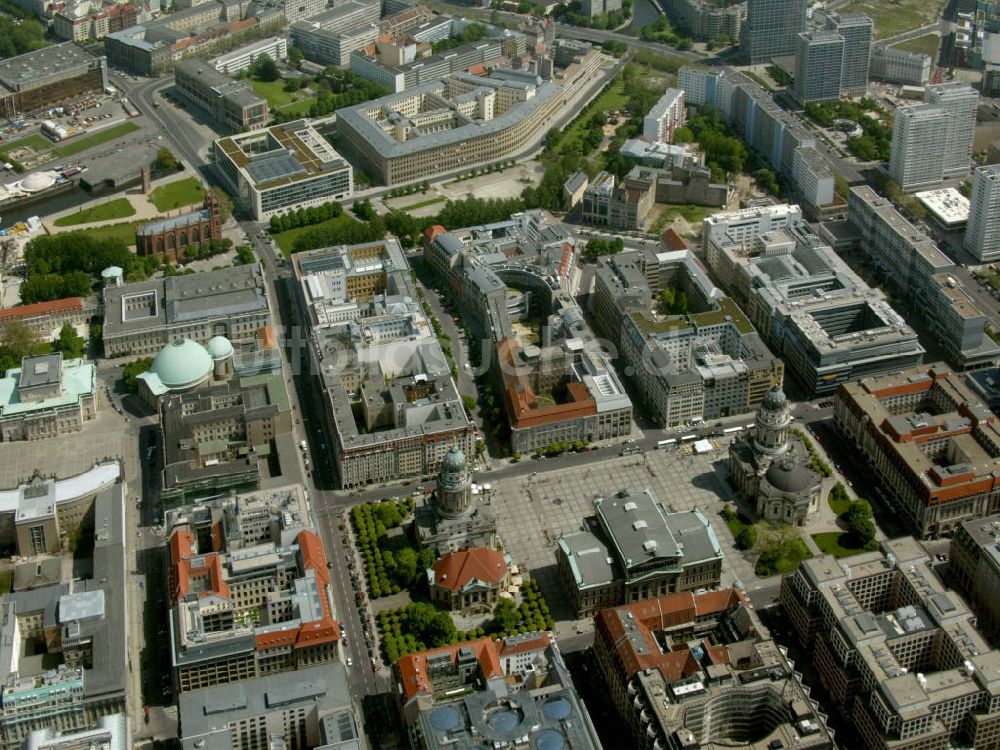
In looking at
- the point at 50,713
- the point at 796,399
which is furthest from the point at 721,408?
the point at 50,713

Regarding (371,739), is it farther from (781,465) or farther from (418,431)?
(781,465)

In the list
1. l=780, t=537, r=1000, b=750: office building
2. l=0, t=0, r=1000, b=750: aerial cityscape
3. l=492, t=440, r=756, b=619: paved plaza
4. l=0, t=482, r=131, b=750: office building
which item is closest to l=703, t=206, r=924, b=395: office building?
l=0, t=0, r=1000, b=750: aerial cityscape

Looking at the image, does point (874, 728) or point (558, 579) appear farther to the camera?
point (558, 579)

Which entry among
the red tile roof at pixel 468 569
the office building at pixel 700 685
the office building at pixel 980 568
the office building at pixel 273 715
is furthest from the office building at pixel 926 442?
the office building at pixel 273 715

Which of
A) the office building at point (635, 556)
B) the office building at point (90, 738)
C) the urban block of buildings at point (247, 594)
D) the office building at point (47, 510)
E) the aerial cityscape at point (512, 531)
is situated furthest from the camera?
the office building at point (47, 510)

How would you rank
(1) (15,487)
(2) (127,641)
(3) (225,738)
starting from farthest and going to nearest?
(1) (15,487) → (2) (127,641) → (3) (225,738)

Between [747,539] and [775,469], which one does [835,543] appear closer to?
[747,539]

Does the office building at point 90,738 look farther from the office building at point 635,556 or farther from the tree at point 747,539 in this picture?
the tree at point 747,539
